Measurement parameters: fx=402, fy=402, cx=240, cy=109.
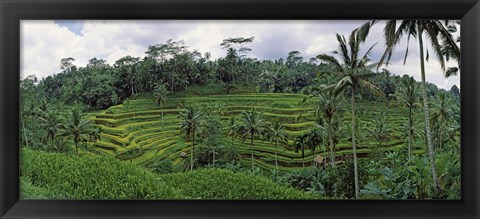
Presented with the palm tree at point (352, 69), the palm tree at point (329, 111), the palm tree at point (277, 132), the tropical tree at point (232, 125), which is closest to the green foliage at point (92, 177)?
the tropical tree at point (232, 125)

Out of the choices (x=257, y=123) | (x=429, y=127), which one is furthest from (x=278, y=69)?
(x=429, y=127)

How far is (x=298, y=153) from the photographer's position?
8.68ft

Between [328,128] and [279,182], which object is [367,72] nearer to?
[328,128]

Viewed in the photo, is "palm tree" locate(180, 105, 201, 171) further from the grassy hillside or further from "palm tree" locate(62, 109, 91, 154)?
"palm tree" locate(62, 109, 91, 154)

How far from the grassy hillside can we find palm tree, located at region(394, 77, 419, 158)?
2.45 ft

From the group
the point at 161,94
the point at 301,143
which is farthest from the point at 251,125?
the point at 161,94

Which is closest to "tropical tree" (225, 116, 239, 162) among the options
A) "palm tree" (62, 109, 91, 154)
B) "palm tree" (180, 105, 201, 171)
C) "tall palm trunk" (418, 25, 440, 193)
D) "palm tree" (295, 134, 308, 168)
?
"palm tree" (180, 105, 201, 171)

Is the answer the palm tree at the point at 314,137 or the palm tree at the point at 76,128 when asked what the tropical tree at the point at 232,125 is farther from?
the palm tree at the point at 76,128

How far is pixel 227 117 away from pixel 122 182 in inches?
32.3

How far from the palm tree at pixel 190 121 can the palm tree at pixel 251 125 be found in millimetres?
287

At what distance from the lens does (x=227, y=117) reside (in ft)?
8.64

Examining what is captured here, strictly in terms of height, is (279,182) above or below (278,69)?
below

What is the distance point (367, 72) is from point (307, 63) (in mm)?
364
